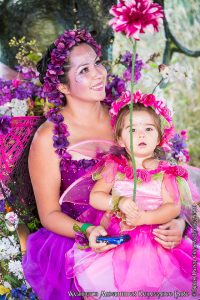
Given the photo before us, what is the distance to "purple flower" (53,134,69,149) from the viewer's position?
3.14 meters

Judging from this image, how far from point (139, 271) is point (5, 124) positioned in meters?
1.05

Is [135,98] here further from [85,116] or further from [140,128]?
[85,116]

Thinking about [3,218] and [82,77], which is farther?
[3,218]

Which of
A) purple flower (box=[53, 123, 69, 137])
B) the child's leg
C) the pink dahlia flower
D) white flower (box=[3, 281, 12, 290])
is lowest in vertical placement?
white flower (box=[3, 281, 12, 290])

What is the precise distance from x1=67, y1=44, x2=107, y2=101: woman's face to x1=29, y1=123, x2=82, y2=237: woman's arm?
28cm

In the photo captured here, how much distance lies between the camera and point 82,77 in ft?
10.5

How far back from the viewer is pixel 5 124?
314 cm

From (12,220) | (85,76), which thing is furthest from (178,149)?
(12,220)

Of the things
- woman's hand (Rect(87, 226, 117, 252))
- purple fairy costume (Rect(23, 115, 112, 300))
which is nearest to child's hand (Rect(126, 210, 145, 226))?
woman's hand (Rect(87, 226, 117, 252))

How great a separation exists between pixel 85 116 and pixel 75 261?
85cm

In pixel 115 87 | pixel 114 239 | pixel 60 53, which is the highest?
pixel 60 53

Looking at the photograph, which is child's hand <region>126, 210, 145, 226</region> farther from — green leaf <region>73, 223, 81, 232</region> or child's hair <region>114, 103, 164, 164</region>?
child's hair <region>114, 103, 164, 164</region>

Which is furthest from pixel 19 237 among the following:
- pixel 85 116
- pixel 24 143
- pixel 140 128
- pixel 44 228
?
pixel 140 128

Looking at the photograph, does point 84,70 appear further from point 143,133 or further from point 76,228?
point 76,228
